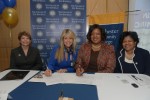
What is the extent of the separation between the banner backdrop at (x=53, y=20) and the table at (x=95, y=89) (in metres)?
2.00

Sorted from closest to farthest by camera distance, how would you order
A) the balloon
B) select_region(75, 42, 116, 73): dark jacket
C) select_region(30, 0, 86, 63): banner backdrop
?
select_region(75, 42, 116, 73): dark jacket, the balloon, select_region(30, 0, 86, 63): banner backdrop

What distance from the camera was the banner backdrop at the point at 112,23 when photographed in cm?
381

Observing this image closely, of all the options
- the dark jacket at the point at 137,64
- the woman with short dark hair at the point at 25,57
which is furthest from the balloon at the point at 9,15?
the dark jacket at the point at 137,64

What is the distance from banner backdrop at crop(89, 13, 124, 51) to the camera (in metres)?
3.81

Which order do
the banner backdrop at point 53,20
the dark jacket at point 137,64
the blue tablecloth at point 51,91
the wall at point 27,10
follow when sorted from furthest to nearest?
the wall at point 27,10 → the banner backdrop at point 53,20 → the dark jacket at point 137,64 → the blue tablecloth at point 51,91

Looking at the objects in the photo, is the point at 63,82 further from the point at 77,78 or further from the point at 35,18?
the point at 35,18

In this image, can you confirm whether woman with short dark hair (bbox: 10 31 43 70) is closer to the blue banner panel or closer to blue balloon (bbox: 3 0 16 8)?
blue balloon (bbox: 3 0 16 8)

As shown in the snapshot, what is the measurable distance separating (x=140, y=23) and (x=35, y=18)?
213 cm

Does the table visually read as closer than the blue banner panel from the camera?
Yes

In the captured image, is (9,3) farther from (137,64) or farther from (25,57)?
(137,64)

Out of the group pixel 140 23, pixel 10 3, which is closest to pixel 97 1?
pixel 140 23

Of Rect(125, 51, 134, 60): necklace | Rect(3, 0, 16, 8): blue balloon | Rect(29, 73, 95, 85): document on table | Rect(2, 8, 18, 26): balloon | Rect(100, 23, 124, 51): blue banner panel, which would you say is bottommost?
Rect(29, 73, 95, 85): document on table

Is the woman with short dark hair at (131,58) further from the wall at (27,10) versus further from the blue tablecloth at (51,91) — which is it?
the wall at (27,10)

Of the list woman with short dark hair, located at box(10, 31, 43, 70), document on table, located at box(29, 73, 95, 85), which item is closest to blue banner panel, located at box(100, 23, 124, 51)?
woman with short dark hair, located at box(10, 31, 43, 70)
